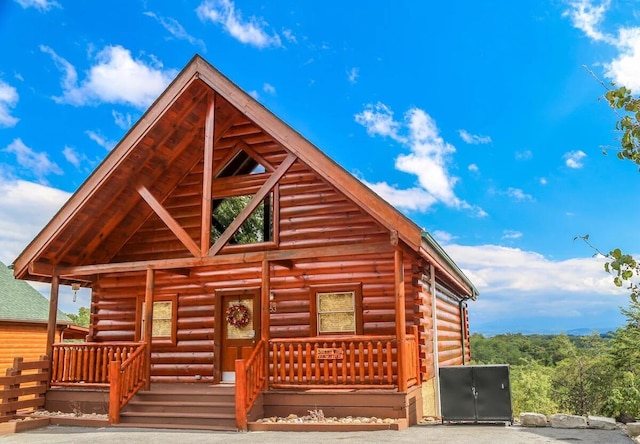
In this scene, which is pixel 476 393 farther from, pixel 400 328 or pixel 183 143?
pixel 183 143

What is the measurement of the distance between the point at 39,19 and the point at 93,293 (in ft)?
39.4

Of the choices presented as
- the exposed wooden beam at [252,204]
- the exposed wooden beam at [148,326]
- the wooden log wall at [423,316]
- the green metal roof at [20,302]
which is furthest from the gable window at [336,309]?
the green metal roof at [20,302]

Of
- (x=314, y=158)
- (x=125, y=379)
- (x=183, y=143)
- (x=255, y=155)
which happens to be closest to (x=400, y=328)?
(x=314, y=158)

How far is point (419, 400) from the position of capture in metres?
11.2

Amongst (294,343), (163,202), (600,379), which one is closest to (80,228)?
(163,202)

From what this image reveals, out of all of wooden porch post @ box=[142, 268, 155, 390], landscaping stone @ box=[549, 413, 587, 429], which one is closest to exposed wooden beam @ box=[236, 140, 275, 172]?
wooden porch post @ box=[142, 268, 155, 390]

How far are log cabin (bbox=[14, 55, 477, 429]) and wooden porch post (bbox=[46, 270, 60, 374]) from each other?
41 mm

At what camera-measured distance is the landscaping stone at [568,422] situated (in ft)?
32.0

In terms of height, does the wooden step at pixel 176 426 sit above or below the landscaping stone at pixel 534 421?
below

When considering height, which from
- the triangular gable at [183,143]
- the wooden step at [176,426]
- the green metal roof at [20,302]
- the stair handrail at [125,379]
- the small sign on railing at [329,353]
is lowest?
the wooden step at [176,426]

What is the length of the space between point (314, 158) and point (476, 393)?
542 centimetres

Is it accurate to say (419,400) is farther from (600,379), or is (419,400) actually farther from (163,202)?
(600,379)

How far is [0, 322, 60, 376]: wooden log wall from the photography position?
65.9ft

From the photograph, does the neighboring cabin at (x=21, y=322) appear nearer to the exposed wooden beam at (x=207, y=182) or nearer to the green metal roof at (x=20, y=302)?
the green metal roof at (x=20, y=302)
